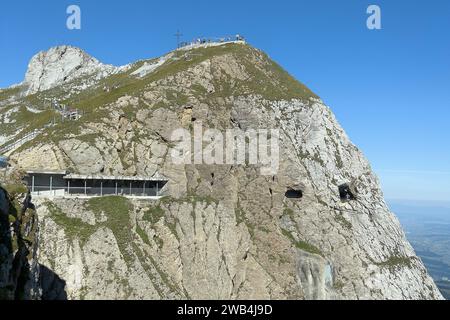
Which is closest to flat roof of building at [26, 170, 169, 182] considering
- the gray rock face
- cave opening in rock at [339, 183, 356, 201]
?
cave opening in rock at [339, 183, 356, 201]

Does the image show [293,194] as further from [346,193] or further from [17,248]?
[17,248]

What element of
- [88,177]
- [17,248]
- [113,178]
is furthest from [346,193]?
[17,248]

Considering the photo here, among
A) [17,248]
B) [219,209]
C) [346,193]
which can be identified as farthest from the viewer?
[346,193]

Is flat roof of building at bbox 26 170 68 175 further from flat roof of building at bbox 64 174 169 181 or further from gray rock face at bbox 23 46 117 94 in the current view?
gray rock face at bbox 23 46 117 94

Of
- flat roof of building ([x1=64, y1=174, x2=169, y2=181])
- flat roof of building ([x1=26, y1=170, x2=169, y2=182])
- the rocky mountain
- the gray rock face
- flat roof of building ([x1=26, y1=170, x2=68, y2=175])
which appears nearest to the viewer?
the rocky mountain
